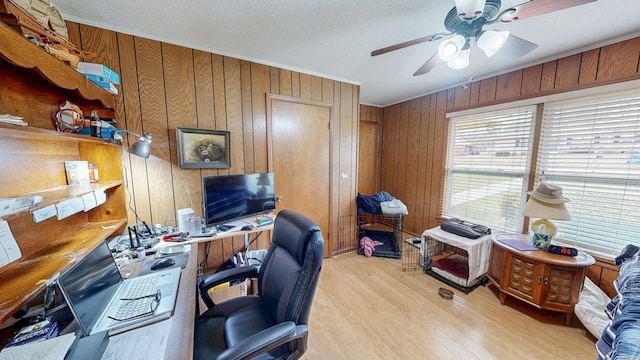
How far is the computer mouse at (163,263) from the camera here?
4.31 feet

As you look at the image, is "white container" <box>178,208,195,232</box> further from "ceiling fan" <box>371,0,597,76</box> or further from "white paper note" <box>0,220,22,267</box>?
"ceiling fan" <box>371,0,597,76</box>

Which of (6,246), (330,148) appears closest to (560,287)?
(330,148)

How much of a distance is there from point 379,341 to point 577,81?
2929 millimetres

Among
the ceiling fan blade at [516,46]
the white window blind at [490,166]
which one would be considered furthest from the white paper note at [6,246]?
the white window blind at [490,166]

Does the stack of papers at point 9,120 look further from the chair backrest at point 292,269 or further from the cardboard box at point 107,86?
the chair backrest at point 292,269

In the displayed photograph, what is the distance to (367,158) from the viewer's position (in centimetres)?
419

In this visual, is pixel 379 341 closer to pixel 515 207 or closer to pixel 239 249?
pixel 239 249

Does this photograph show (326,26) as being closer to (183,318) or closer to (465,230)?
(183,318)

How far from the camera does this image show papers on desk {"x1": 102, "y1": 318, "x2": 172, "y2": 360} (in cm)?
74

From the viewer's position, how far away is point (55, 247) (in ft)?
3.81

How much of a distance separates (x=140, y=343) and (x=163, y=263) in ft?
2.11

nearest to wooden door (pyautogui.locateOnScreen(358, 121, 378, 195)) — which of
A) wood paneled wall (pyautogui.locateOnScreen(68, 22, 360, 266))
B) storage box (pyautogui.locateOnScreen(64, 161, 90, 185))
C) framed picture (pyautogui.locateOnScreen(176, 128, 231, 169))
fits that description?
wood paneled wall (pyautogui.locateOnScreen(68, 22, 360, 266))

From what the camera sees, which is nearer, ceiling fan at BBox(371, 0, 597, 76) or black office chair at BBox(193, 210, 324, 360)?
black office chair at BBox(193, 210, 324, 360)

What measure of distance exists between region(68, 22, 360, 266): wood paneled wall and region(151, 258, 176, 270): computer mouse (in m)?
0.78
